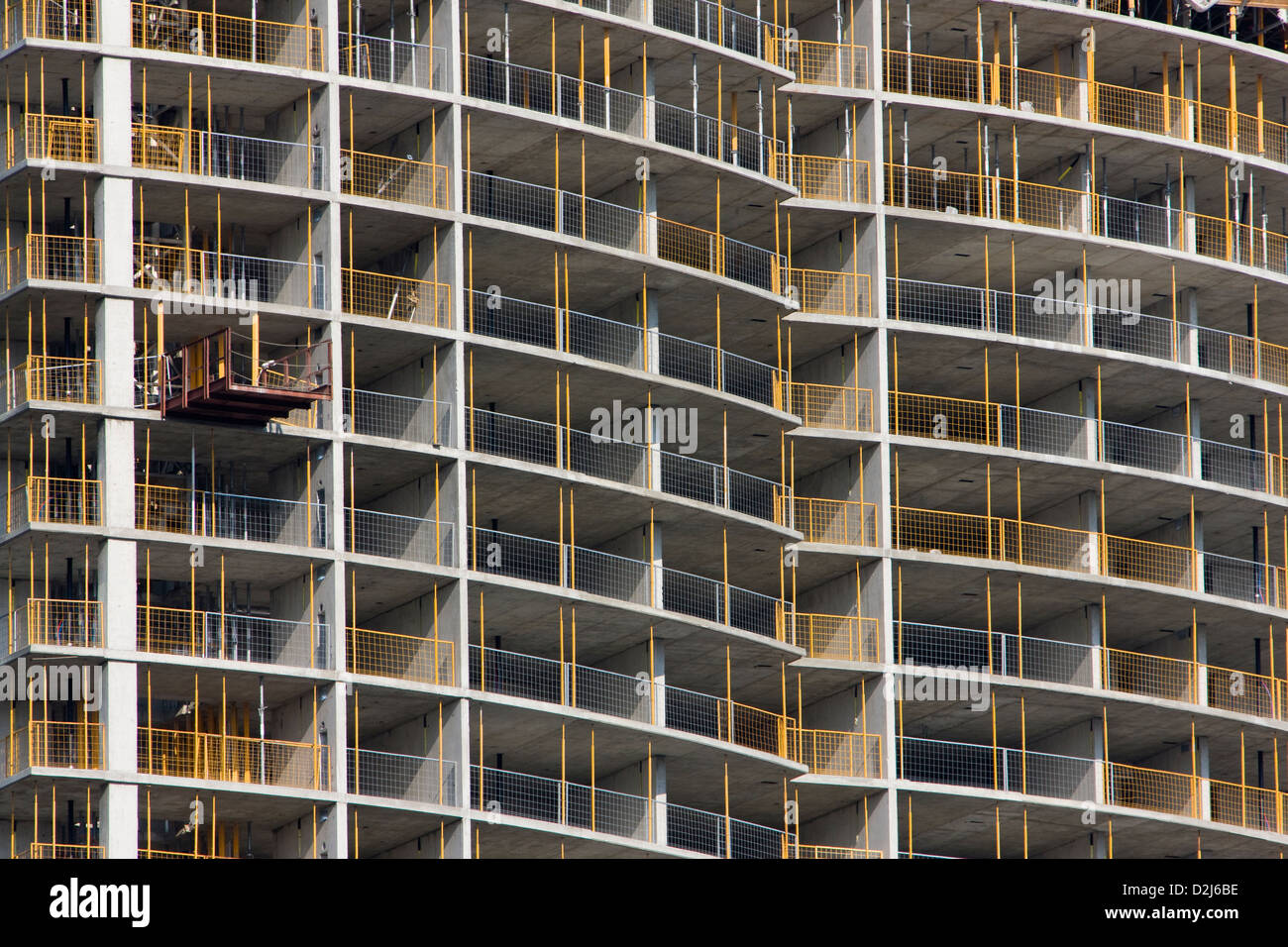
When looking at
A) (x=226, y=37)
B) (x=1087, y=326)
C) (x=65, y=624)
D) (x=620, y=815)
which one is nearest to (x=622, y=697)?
(x=620, y=815)

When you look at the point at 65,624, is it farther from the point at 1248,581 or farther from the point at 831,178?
the point at 1248,581

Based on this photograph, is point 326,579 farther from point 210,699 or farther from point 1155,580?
point 1155,580

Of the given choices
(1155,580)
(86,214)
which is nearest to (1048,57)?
(1155,580)

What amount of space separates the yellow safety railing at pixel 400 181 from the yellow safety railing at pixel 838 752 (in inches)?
676

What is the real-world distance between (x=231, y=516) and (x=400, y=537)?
4.14 meters

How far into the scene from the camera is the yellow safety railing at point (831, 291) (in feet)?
335

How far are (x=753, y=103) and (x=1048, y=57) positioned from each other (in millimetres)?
10204

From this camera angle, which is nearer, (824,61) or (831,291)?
(831,291)

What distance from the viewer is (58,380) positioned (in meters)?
89.8

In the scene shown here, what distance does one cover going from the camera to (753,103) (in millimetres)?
102500
